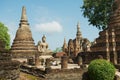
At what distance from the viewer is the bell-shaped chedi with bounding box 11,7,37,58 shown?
89.2 ft

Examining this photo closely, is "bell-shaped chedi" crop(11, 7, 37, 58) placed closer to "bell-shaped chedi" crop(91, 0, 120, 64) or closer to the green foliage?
"bell-shaped chedi" crop(91, 0, 120, 64)

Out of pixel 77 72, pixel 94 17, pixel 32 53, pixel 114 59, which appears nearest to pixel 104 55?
pixel 114 59

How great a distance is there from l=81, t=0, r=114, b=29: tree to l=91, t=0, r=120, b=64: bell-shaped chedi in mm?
8291

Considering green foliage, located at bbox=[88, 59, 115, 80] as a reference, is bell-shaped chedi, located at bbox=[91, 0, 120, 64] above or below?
above

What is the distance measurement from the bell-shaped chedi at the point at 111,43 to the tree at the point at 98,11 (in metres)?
8.29

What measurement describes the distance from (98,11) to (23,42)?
38.3 ft

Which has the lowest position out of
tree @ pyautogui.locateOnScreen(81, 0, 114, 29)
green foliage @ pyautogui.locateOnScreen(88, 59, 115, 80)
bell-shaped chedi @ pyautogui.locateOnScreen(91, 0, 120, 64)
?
green foliage @ pyautogui.locateOnScreen(88, 59, 115, 80)

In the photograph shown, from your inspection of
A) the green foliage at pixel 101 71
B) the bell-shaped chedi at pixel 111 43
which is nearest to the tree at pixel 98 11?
the bell-shaped chedi at pixel 111 43

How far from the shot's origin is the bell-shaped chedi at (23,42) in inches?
1070

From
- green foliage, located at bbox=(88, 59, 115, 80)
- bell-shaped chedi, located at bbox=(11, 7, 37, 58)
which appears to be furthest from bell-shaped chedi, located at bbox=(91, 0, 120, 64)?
green foliage, located at bbox=(88, 59, 115, 80)

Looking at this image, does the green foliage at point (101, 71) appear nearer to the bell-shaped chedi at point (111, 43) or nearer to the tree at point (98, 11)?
the bell-shaped chedi at point (111, 43)

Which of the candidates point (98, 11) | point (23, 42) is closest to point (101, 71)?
point (23, 42)

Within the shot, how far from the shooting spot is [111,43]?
76.9 ft

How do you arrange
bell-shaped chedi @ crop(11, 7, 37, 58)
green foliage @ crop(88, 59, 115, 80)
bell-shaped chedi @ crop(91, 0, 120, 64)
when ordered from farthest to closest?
bell-shaped chedi @ crop(11, 7, 37, 58)
bell-shaped chedi @ crop(91, 0, 120, 64)
green foliage @ crop(88, 59, 115, 80)
